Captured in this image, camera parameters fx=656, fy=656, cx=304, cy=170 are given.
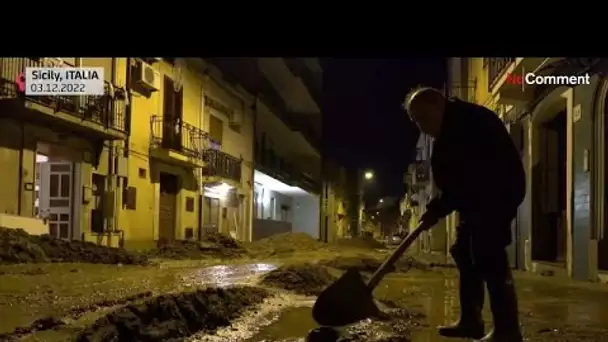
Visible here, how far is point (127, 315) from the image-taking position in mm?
3754

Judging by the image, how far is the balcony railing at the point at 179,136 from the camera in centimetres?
1697

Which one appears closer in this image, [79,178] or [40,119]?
[40,119]

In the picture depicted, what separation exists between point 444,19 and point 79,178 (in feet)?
35.8

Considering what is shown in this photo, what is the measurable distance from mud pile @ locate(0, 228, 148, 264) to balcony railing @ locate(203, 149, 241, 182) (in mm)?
8561

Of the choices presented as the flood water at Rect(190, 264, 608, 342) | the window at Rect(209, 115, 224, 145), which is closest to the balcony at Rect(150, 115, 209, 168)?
the window at Rect(209, 115, 224, 145)

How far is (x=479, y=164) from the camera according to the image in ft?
10.1

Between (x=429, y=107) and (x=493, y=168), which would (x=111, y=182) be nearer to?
(x=429, y=107)

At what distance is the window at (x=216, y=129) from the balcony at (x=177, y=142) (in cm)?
99

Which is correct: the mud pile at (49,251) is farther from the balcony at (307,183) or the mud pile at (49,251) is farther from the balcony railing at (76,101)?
the balcony at (307,183)

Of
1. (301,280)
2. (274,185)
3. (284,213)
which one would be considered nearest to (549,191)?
(301,280)

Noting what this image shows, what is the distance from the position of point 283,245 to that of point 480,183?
51.2 feet

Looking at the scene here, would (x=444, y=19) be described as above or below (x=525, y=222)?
above

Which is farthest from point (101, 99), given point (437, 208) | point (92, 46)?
point (437, 208)

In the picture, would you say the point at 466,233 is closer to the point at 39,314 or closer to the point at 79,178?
the point at 39,314
